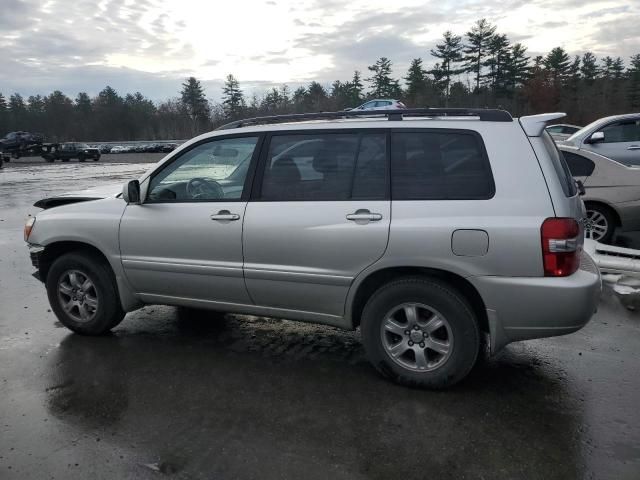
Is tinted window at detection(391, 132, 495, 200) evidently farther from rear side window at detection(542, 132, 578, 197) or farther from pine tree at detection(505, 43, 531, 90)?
pine tree at detection(505, 43, 531, 90)

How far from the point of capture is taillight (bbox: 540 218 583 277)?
127 inches

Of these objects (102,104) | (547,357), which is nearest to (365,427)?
(547,357)

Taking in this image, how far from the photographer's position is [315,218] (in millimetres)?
3738

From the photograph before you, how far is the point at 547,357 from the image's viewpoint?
4199 millimetres

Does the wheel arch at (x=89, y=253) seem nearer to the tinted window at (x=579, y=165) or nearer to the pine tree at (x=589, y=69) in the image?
the tinted window at (x=579, y=165)

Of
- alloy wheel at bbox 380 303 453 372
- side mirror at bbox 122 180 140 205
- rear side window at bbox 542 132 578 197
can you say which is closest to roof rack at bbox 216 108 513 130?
rear side window at bbox 542 132 578 197

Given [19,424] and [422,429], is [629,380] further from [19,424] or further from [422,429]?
[19,424]

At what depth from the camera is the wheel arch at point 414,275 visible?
3541 millimetres

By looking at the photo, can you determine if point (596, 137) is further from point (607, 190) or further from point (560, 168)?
point (560, 168)

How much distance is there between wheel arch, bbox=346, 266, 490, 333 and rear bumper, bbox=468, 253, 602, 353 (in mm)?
111

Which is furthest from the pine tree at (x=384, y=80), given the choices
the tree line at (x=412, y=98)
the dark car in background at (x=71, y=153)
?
the dark car in background at (x=71, y=153)

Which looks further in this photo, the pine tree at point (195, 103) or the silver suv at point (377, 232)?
the pine tree at point (195, 103)

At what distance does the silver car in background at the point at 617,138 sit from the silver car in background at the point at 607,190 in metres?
2.12

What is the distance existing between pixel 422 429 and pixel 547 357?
1586 millimetres
